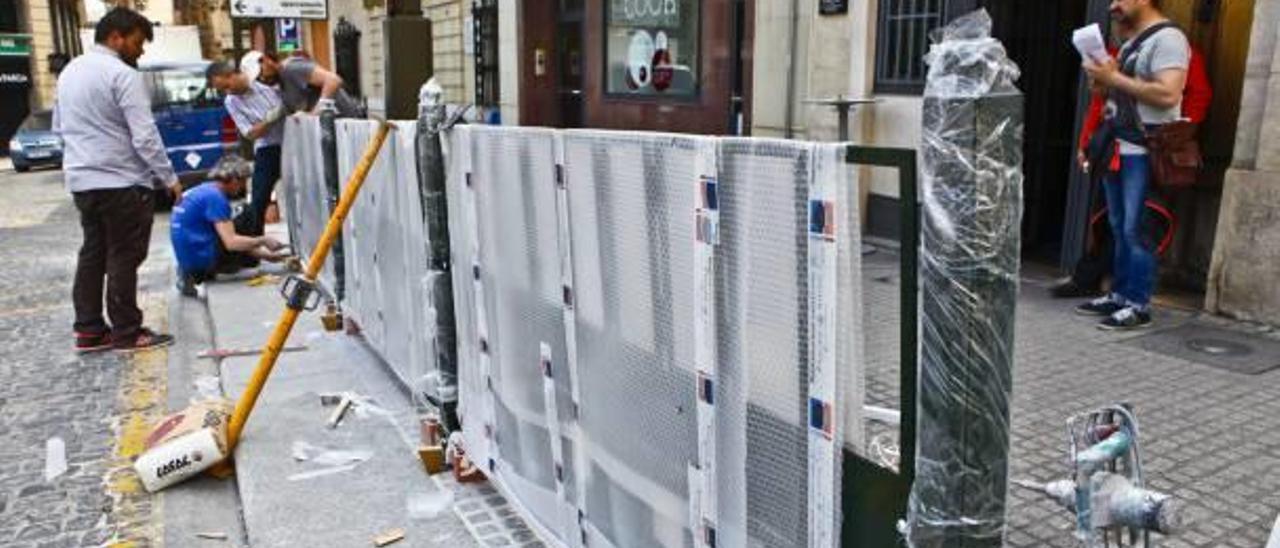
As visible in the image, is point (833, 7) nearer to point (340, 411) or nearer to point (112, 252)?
point (340, 411)

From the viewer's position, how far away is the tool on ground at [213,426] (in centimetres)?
412

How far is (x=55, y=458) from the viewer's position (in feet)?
14.9

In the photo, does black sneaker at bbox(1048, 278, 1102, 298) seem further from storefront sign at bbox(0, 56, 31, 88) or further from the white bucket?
storefront sign at bbox(0, 56, 31, 88)

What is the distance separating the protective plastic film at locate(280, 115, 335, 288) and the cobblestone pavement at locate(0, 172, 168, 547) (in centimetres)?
118

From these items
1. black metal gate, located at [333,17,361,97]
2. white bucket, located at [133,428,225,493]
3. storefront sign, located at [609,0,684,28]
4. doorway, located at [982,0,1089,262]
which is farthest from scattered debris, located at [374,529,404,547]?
black metal gate, located at [333,17,361,97]

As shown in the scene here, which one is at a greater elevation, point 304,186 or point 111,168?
point 111,168

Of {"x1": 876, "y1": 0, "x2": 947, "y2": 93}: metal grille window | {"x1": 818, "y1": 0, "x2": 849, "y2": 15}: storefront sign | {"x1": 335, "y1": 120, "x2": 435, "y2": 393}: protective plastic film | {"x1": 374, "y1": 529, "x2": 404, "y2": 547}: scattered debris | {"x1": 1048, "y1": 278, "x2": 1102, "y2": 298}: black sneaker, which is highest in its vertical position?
{"x1": 818, "y1": 0, "x2": 849, "y2": 15}: storefront sign

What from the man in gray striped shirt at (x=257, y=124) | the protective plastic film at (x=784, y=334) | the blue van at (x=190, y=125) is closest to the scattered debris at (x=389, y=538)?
the protective plastic film at (x=784, y=334)

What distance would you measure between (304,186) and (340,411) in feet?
11.2

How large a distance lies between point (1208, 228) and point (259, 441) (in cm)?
560

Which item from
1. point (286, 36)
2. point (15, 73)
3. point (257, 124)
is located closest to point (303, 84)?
point (257, 124)

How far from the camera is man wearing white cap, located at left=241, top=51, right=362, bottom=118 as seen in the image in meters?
8.41

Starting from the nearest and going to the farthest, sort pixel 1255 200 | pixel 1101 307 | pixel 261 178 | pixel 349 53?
pixel 1255 200 < pixel 1101 307 < pixel 261 178 < pixel 349 53

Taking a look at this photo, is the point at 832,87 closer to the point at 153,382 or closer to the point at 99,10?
the point at 153,382
